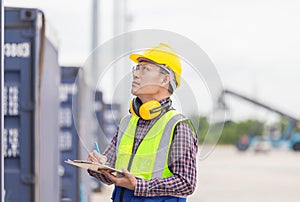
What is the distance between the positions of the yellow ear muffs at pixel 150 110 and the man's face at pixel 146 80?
59mm

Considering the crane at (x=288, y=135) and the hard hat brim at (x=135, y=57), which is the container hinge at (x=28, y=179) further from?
the crane at (x=288, y=135)

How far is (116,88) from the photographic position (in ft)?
16.1

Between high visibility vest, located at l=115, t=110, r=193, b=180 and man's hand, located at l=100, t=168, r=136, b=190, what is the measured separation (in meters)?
0.08

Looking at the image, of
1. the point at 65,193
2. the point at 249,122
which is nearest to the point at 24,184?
the point at 65,193

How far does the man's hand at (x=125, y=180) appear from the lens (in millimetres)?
4555

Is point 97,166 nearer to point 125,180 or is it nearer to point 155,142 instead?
point 125,180

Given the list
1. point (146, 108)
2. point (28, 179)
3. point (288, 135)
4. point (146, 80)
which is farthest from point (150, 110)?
point (288, 135)

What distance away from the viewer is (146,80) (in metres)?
4.68

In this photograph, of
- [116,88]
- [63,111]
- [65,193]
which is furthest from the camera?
[63,111]

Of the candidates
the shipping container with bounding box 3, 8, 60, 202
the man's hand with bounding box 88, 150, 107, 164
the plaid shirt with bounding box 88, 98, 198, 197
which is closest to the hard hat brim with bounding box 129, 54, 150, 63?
the plaid shirt with bounding box 88, 98, 198, 197

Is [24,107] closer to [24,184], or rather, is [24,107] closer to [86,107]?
[24,184]

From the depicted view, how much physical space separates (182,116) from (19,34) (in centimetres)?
346

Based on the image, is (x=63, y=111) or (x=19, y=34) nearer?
(x=19, y=34)

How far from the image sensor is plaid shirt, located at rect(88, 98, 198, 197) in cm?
461
